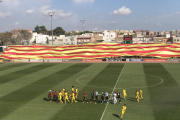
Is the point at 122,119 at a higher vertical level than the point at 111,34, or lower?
lower

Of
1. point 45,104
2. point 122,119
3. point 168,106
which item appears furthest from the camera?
point 45,104

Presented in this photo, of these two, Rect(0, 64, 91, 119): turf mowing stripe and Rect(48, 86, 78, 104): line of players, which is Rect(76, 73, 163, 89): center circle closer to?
Rect(0, 64, 91, 119): turf mowing stripe

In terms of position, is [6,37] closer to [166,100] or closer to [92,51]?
[92,51]

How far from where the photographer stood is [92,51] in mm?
62656

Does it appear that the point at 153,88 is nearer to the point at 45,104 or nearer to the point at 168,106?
the point at 168,106

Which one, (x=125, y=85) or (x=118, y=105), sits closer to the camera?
(x=118, y=105)

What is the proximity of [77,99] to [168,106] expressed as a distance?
9989 mm

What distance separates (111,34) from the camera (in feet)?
489

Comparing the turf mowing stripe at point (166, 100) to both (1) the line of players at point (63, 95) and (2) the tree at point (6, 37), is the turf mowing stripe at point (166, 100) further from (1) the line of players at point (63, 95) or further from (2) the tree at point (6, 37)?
(2) the tree at point (6, 37)

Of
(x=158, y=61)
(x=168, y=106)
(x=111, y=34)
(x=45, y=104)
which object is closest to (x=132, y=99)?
(x=168, y=106)

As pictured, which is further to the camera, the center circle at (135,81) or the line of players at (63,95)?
the center circle at (135,81)

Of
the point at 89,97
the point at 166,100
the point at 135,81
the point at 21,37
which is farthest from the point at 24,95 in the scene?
the point at 21,37

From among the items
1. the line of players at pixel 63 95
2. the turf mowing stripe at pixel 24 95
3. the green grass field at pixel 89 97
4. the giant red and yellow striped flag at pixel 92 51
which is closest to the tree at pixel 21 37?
the giant red and yellow striped flag at pixel 92 51

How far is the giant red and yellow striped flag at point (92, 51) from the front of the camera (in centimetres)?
5844
